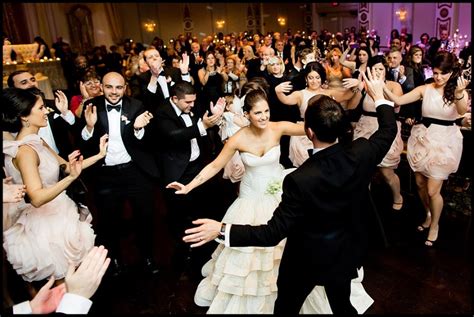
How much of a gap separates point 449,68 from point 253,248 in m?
2.01

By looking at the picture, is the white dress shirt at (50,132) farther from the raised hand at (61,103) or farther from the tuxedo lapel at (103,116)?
the tuxedo lapel at (103,116)

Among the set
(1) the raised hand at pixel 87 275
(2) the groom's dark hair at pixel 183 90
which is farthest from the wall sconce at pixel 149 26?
(1) the raised hand at pixel 87 275

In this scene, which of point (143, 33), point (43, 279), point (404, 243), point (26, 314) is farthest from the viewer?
point (143, 33)

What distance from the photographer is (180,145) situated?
3.12 meters

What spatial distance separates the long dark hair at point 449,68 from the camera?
115 inches

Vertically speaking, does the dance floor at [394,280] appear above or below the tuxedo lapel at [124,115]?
below

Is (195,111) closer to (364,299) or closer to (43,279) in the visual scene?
(43,279)

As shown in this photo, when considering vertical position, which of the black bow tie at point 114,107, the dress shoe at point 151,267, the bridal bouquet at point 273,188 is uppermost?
the black bow tie at point 114,107

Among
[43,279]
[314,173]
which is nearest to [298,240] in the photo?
[314,173]

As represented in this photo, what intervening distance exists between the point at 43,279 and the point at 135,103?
4.56 ft

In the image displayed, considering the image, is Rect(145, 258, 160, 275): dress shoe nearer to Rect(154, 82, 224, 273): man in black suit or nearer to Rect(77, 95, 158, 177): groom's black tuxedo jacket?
Rect(154, 82, 224, 273): man in black suit

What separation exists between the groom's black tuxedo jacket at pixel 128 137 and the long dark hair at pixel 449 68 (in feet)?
7.53

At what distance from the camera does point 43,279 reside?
8.14 feet

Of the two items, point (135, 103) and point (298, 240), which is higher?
point (135, 103)
